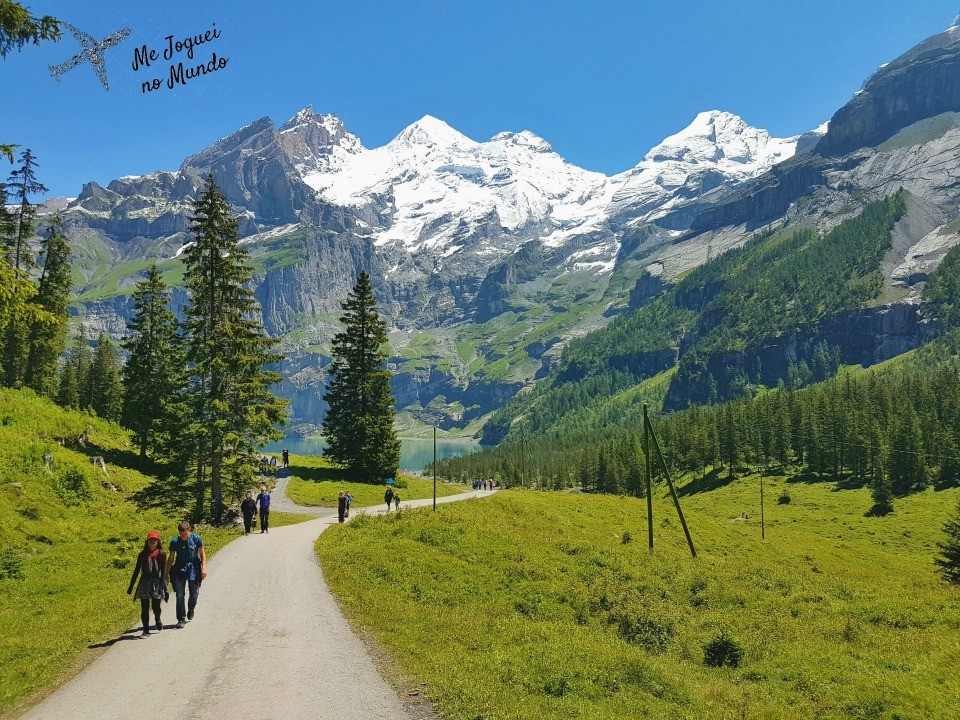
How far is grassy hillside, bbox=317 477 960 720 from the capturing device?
12719 millimetres

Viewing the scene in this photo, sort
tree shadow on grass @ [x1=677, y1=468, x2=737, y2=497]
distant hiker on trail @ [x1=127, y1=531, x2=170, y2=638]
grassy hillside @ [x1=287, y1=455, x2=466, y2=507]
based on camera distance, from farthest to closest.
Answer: tree shadow on grass @ [x1=677, y1=468, x2=737, y2=497], grassy hillside @ [x1=287, y1=455, x2=466, y2=507], distant hiker on trail @ [x1=127, y1=531, x2=170, y2=638]

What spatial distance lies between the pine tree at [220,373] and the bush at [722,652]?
2621cm

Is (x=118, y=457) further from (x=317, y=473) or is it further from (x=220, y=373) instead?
(x=317, y=473)

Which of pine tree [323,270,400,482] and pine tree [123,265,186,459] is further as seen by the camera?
pine tree [323,270,400,482]

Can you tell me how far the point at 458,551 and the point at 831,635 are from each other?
1550cm

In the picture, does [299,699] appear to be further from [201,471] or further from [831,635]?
[201,471]

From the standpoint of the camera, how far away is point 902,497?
358ft

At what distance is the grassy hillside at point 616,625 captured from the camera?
12719 mm

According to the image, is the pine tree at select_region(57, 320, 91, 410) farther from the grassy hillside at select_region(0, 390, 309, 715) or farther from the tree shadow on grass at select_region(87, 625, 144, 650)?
the tree shadow on grass at select_region(87, 625, 144, 650)

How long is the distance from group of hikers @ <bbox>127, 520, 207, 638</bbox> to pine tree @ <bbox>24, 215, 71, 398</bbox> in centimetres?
4096

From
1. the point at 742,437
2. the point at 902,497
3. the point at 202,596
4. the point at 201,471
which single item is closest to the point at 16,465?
the point at 201,471

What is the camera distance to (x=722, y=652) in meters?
17.8

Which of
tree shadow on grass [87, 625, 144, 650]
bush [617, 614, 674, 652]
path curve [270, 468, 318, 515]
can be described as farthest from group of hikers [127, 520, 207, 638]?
path curve [270, 468, 318, 515]

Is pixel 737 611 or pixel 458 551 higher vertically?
pixel 458 551
